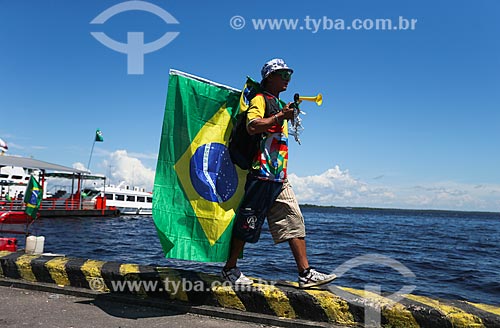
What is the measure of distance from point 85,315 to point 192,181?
1.45 m

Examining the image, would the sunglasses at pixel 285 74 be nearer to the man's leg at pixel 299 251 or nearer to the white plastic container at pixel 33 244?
the man's leg at pixel 299 251

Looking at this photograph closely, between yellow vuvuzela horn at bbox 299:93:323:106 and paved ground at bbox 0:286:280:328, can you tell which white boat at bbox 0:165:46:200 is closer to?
paved ground at bbox 0:286:280:328

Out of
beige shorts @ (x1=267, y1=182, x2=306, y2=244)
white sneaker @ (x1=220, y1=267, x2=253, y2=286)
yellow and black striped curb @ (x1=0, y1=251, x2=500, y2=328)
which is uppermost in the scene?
beige shorts @ (x1=267, y1=182, x2=306, y2=244)

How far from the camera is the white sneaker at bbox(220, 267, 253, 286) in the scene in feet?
12.4

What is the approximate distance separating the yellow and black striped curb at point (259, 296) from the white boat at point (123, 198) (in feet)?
149

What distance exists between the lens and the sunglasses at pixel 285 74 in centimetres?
381

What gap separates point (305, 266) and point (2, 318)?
2.49 m

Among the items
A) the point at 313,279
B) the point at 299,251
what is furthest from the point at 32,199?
the point at 313,279

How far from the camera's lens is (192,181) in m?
4.03

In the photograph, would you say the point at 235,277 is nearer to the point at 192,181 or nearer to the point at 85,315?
the point at 192,181

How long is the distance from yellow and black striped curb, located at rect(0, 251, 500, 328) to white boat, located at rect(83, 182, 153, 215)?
45.4m

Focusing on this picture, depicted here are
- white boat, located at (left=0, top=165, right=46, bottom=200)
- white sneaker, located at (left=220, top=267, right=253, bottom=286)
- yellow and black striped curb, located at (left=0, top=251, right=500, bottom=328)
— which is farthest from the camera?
white boat, located at (left=0, top=165, right=46, bottom=200)

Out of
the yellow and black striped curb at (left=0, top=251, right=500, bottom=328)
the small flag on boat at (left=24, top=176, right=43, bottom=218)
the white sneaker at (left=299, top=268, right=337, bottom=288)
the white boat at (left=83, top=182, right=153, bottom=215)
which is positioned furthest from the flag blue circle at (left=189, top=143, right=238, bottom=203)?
the white boat at (left=83, top=182, right=153, bottom=215)

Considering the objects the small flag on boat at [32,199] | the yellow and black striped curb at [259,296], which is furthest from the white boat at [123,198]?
the yellow and black striped curb at [259,296]
